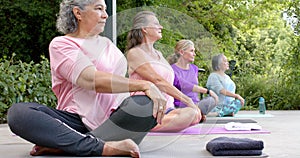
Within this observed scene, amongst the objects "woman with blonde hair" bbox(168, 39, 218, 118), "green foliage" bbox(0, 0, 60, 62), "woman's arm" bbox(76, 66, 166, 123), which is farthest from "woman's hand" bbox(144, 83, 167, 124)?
"green foliage" bbox(0, 0, 60, 62)

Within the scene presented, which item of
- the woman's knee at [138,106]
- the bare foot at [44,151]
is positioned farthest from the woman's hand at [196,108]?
the bare foot at [44,151]

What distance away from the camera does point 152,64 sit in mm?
2600

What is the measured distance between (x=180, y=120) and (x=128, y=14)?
1.78 feet

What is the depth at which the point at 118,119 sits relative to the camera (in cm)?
262

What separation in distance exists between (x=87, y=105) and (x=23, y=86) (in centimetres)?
326

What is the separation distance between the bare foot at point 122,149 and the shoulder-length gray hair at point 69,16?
572 millimetres

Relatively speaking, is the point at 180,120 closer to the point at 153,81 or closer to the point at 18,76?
the point at 153,81

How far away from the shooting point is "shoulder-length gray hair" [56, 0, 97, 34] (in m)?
2.73

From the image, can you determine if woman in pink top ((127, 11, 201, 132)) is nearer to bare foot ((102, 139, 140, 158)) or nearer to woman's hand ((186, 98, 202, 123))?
woman's hand ((186, 98, 202, 123))

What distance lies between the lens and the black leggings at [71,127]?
2.60 m

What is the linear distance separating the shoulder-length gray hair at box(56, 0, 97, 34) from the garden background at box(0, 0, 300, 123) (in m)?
3.12

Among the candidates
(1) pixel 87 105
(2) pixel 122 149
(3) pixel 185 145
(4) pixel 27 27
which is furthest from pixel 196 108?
(4) pixel 27 27

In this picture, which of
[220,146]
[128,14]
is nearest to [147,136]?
[220,146]

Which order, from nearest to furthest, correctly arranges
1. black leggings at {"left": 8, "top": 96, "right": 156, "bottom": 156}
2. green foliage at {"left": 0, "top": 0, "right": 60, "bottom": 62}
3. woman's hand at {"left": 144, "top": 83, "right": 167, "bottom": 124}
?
woman's hand at {"left": 144, "top": 83, "right": 167, "bottom": 124} → black leggings at {"left": 8, "top": 96, "right": 156, "bottom": 156} → green foliage at {"left": 0, "top": 0, "right": 60, "bottom": 62}
